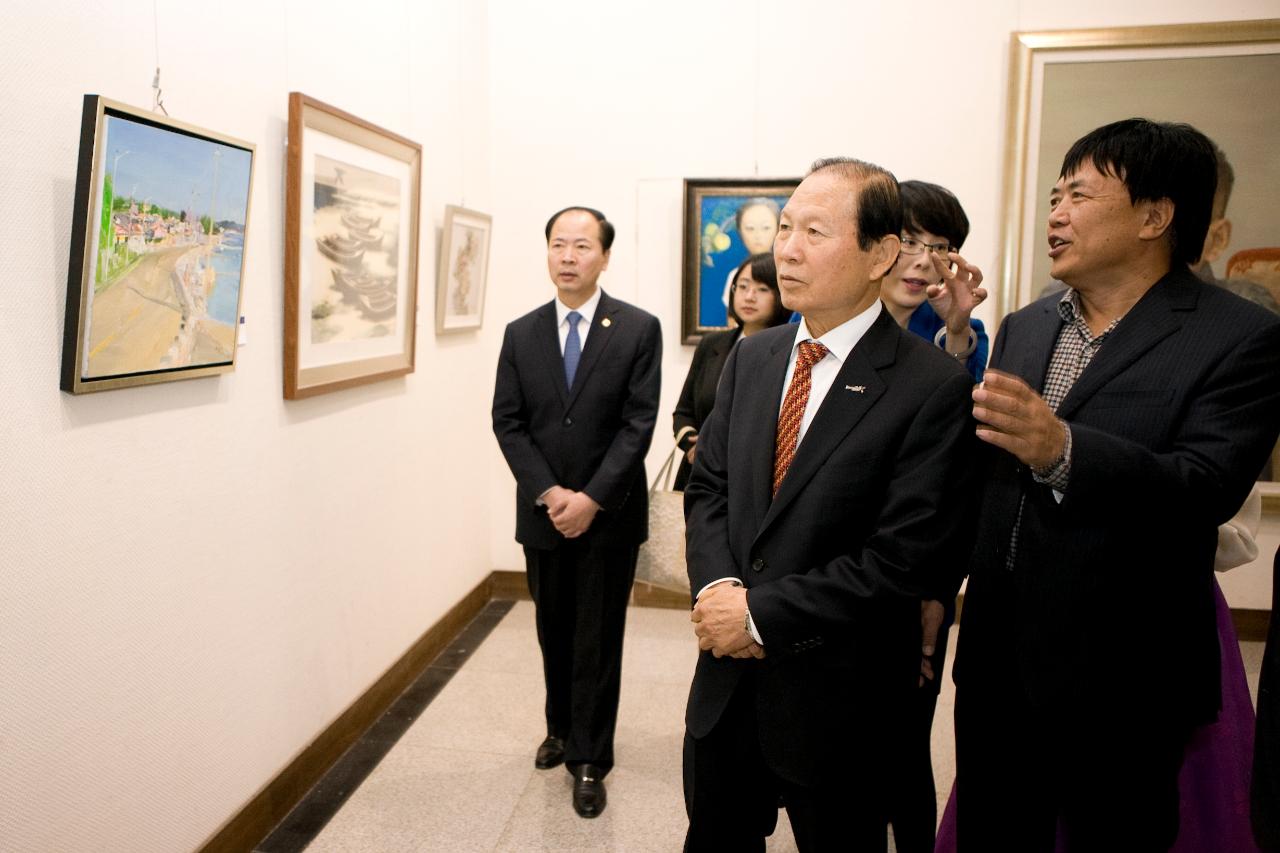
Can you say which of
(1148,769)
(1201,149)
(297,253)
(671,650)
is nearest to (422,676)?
(671,650)

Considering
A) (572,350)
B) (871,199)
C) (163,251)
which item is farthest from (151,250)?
(871,199)

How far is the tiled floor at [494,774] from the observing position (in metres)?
2.88

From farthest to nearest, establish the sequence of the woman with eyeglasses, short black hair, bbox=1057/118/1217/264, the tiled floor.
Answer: the tiled floor < the woman with eyeglasses < short black hair, bbox=1057/118/1217/264

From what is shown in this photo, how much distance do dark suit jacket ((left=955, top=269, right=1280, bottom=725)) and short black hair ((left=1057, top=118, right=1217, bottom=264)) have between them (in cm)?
10

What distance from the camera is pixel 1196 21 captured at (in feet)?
14.7

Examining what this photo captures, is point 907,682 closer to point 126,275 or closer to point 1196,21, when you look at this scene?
point 126,275

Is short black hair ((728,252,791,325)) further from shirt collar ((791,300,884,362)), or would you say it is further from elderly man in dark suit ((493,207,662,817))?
shirt collar ((791,300,884,362))

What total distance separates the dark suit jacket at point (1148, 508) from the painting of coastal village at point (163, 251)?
2072 millimetres

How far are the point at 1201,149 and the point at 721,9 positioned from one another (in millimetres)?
3537

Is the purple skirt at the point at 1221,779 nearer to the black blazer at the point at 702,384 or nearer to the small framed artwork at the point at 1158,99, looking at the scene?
the black blazer at the point at 702,384

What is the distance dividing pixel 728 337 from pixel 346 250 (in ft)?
5.00

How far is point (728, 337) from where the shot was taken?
Result: 12.0 feet

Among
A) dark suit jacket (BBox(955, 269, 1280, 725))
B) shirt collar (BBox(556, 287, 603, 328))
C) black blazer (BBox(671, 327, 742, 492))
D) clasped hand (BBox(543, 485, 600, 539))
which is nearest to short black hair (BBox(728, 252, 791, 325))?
black blazer (BBox(671, 327, 742, 492))

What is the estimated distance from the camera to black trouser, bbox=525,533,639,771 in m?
3.12
